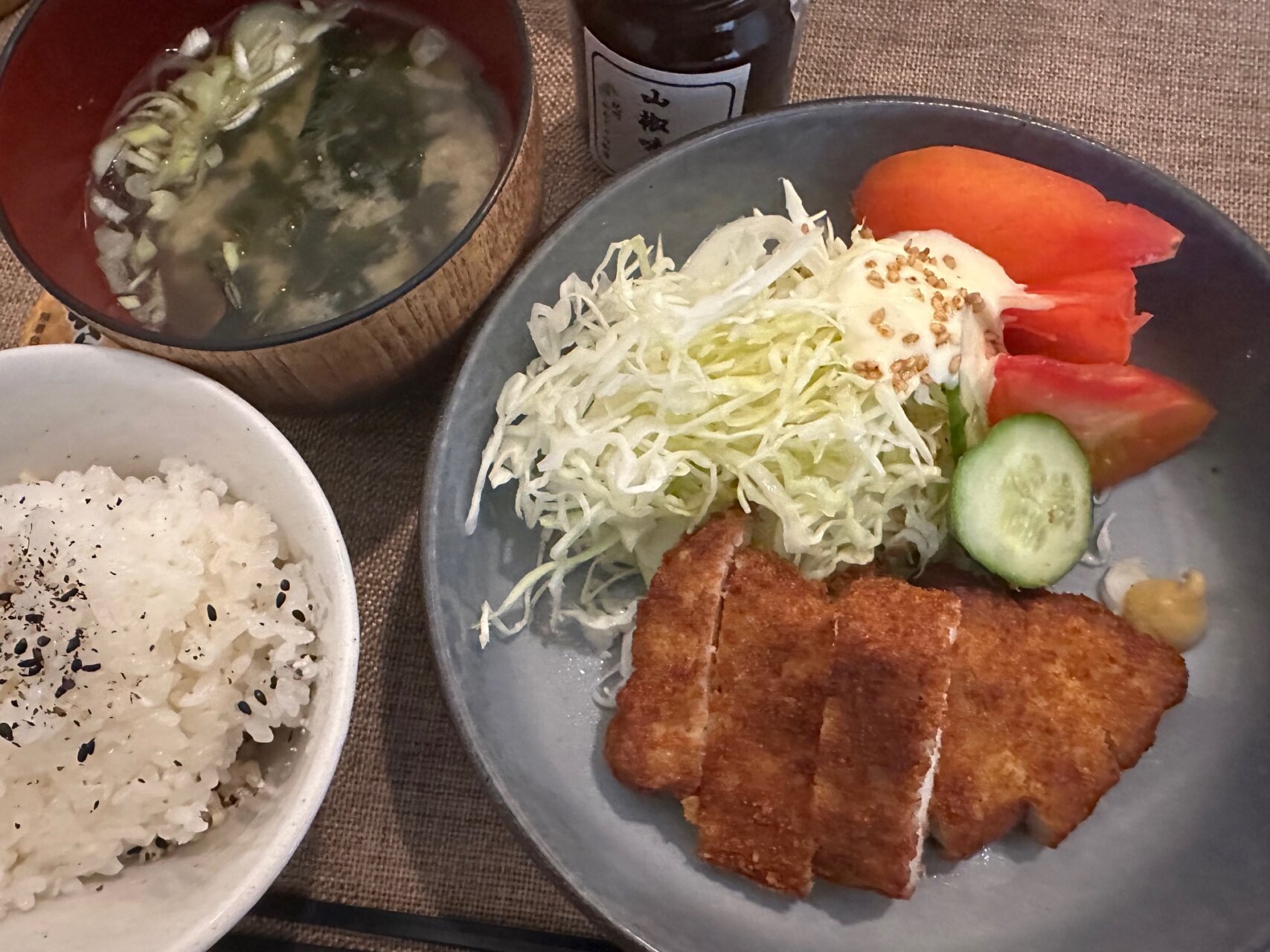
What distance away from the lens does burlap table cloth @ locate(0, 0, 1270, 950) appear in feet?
4.78

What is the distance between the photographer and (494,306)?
1.43 meters

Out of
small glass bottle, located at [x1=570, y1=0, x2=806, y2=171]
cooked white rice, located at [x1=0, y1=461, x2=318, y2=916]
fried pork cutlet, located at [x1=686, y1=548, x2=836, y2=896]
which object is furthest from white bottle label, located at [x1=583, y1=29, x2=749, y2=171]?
cooked white rice, located at [x1=0, y1=461, x2=318, y2=916]

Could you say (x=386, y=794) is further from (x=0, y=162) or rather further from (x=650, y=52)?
(x=650, y=52)

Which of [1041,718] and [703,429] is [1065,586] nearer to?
[1041,718]

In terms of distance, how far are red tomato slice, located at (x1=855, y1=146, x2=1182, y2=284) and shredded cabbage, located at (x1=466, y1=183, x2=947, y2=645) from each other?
0.49ft

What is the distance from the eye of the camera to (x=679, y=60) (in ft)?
4.77

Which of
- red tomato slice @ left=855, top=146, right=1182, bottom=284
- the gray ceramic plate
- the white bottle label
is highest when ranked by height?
the white bottle label

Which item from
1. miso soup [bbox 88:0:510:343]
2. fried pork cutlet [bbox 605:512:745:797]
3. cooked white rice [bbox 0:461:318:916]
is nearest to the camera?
cooked white rice [bbox 0:461:318:916]

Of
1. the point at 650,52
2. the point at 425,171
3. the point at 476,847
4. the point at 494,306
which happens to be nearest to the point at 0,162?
the point at 425,171

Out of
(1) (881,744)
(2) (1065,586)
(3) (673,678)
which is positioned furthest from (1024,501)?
(3) (673,678)

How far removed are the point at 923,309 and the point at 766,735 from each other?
73cm

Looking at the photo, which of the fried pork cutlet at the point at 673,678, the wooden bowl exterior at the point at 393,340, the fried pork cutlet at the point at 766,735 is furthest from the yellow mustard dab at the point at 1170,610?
the wooden bowl exterior at the point at 393,340

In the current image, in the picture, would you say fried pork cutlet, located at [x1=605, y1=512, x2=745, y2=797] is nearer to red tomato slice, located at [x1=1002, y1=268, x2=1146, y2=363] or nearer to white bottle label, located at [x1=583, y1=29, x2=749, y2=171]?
red tomato slice, located at [x1=1002, y1=268, x2=1146, y2=363]

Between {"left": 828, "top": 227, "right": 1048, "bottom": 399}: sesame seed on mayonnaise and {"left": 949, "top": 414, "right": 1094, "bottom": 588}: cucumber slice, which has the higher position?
{"left": 828, "top": 227, "right": 1048, "bottom": 399}: sesame seed on mayonnaise
